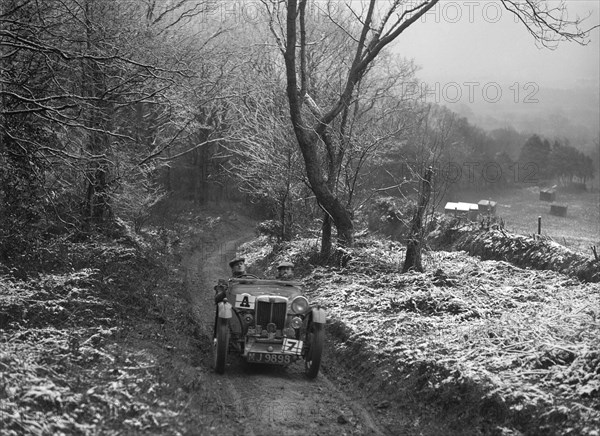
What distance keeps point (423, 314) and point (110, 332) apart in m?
5.77

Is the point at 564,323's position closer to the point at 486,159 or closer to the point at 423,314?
the point at 423,314

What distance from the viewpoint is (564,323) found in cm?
847

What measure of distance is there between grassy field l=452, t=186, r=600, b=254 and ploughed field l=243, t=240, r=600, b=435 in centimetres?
2700

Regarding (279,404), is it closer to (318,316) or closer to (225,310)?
(318,316)

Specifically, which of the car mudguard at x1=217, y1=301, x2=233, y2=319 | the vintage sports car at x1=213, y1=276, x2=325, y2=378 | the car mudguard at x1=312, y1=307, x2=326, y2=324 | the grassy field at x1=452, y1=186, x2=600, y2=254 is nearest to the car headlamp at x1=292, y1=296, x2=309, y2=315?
the vintage sports car at x1=213, y1=276, x2=325, y2=378

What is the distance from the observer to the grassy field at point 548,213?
139ft

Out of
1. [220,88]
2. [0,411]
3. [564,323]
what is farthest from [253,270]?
[0,411]

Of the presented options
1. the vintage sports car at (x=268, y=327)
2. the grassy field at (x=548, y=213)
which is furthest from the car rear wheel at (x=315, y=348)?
the grassy field at (x=548, y=213)

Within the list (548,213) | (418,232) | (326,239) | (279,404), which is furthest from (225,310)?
(548,213)

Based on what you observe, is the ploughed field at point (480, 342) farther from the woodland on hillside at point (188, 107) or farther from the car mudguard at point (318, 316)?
the woodland on hillside at point (188, 107)

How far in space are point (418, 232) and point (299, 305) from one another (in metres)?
5.52

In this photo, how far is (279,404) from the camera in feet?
26.6

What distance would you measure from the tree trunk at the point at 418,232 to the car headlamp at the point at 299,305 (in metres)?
5.40

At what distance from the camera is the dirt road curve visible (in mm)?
7336
